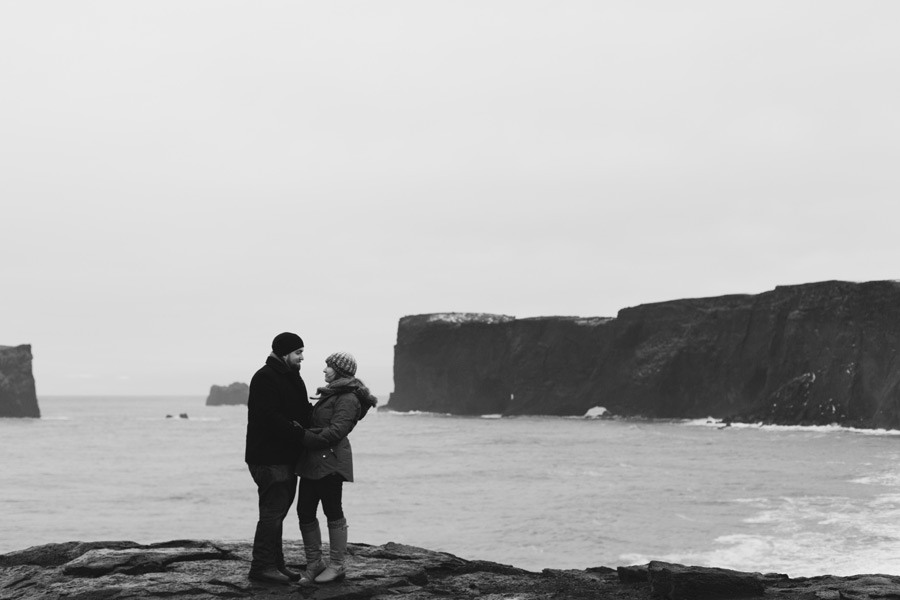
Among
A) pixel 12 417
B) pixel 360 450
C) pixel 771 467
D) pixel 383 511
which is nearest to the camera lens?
pixel 383 511

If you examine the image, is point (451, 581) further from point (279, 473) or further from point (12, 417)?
point (12, 417)

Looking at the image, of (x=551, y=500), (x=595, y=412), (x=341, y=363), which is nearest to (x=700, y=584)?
(x=341, y=363)

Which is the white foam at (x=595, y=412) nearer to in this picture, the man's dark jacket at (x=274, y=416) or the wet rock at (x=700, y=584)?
the wet rock at (x=700, y=584)

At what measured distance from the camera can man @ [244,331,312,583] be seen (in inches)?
378

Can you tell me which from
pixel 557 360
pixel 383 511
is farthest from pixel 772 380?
pixel 383 511

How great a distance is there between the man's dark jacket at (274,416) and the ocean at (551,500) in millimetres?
15262

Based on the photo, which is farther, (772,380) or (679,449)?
(772,380)

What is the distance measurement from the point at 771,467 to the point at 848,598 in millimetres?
38580

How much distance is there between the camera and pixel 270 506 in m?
9.83

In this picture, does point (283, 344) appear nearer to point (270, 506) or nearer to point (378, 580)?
point (270, 506)

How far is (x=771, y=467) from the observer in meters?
46.2

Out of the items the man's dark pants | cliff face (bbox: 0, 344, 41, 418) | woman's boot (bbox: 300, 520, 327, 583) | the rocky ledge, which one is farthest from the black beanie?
cliff face (bbox: 0, 344, 41, 418)

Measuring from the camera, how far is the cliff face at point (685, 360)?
8781 cm

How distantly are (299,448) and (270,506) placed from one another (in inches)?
26.6
